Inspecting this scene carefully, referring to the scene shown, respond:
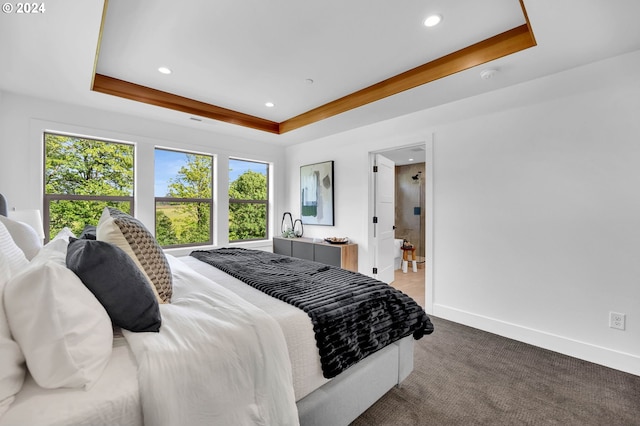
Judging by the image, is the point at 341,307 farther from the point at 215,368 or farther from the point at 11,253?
the point at 11,253

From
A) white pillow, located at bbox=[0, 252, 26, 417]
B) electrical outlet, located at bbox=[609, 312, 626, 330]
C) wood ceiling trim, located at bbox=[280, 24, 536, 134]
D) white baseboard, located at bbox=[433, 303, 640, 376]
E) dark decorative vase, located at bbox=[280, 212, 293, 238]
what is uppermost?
wood ceiling trim, located at bbox=[280, 24, 536, 134]

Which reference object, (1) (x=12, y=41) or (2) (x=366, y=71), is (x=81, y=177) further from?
(2) (x=366, y=71)

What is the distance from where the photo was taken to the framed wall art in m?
4.45

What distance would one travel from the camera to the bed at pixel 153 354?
801mm

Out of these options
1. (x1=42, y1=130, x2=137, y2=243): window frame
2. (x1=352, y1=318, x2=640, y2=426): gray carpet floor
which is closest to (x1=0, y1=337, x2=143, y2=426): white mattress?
(x1=352, y1=318, x2=640, y2=426): gray carpet floor

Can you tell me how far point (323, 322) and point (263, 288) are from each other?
46 centimetres

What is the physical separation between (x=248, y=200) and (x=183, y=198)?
105 cm

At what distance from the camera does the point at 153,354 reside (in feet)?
3.10

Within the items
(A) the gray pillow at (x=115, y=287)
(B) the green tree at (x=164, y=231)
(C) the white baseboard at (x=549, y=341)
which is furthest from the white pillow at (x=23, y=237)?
(C) the white baseboard at (x=549, y=341)

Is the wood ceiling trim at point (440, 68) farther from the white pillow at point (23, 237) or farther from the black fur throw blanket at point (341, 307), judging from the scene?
the white pillow at point (23, 237)

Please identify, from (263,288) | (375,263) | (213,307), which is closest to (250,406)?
(213,307)

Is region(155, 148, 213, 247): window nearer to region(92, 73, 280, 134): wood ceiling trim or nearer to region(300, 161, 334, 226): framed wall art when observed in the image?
region(92, 73, 280, 134): wood ceiling trim

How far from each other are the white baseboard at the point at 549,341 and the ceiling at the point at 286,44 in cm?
227

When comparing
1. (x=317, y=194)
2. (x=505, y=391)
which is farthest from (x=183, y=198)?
(x=505, y=391)
